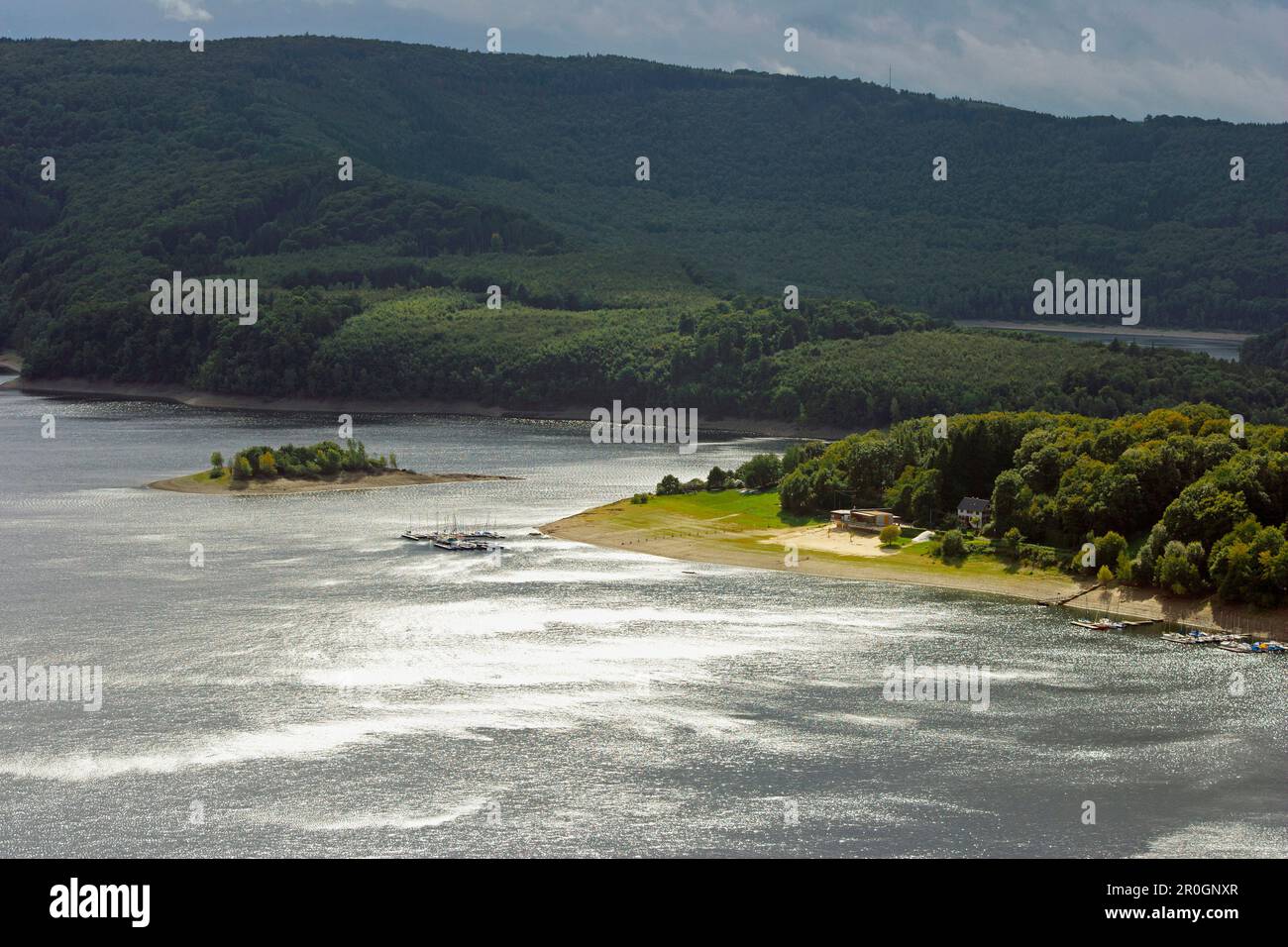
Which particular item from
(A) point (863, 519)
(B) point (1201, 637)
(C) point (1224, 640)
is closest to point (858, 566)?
(A) point (863, 519)

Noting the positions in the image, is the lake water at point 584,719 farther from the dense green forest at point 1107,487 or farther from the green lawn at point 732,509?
the green lawn at point 732,509

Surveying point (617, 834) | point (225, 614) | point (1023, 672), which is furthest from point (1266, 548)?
point (225, 614)

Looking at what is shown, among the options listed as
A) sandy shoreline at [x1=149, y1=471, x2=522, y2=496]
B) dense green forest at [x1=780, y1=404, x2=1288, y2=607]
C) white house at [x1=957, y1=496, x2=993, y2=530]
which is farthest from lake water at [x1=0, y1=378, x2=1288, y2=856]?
sandy shoreline at [x1=149, y1=471, x2=522, y2=496]

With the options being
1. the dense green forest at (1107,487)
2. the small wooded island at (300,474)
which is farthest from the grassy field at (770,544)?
the small wooded island at (300,474)

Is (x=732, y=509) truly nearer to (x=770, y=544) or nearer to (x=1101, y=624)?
(x=770, y=544)

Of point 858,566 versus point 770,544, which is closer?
point 858,566

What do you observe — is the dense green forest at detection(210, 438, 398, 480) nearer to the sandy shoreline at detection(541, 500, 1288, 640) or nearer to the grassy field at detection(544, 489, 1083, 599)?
the sandy shoreline at detection(541, 500, 1288, 640)
